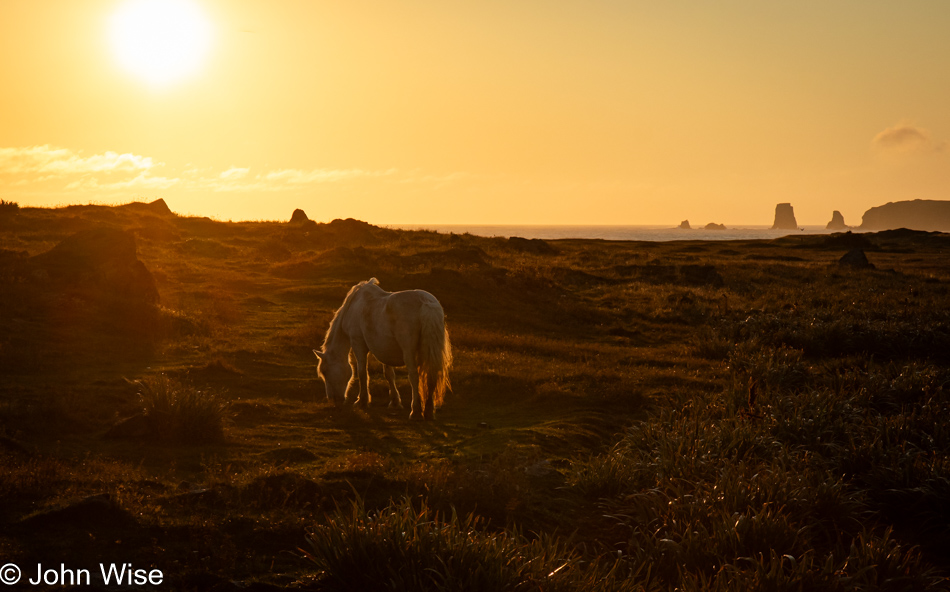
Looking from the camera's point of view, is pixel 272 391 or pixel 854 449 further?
pixel 272 391

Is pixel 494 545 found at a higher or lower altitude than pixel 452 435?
higher

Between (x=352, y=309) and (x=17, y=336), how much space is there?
7.48 m

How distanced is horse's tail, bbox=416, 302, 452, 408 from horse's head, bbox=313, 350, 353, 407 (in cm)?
175

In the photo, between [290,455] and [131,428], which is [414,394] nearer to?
[290,455]

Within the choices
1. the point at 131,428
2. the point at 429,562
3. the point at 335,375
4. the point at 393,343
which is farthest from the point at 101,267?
the point at 429,562

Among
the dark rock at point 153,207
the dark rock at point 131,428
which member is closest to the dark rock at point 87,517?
the dark rock at point 131,428

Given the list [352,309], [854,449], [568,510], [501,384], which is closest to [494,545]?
[568,510]

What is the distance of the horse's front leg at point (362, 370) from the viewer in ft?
47.1

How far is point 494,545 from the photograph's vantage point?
5.75 meters

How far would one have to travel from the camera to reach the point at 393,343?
44.9 ft

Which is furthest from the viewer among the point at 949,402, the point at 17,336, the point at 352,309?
the point at 17,336

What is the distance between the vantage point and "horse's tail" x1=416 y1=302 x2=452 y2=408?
42.6 feet

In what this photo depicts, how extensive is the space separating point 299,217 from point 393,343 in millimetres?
37923

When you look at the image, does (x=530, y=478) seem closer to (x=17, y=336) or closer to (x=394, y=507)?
(x=394, y=507)
